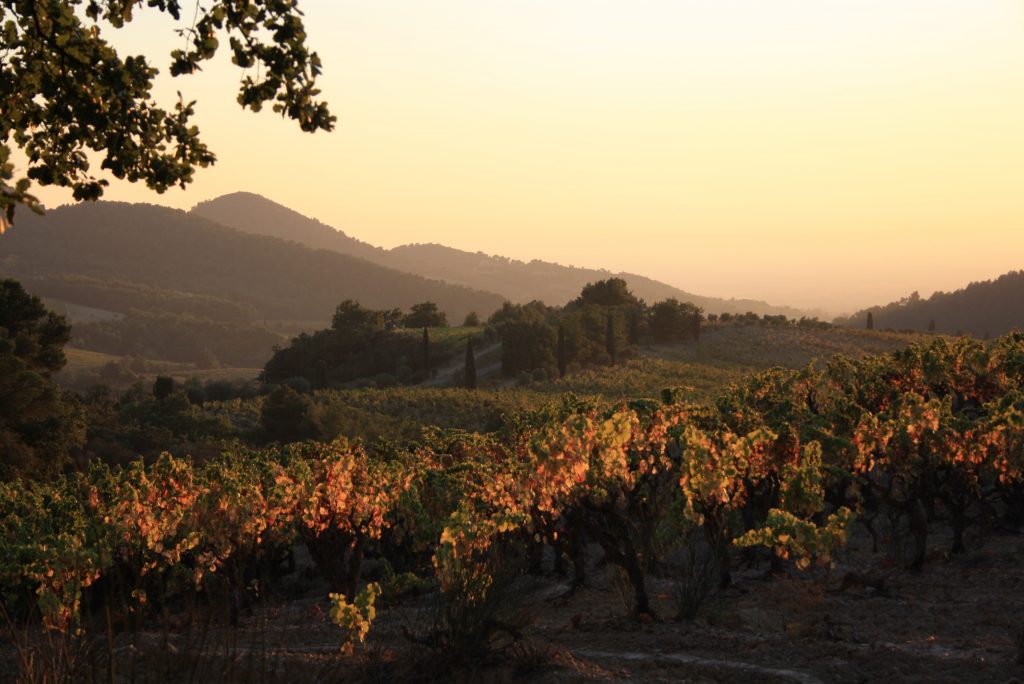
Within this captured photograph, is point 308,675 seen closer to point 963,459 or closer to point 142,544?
point 142,544

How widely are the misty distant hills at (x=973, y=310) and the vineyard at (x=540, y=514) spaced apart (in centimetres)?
12351

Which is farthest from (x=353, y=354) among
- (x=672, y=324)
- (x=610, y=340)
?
(x=672, y=324)

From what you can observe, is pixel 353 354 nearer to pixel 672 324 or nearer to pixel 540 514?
pixel 672 324

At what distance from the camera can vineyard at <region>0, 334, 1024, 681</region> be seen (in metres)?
11.4

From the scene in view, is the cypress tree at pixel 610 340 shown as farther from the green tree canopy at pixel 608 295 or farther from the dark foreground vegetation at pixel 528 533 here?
the dark foreground vegetation at pixel 528 533

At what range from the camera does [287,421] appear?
44750mm

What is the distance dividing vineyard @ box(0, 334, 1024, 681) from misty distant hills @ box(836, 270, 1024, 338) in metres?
124

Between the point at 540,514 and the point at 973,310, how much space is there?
14655cm

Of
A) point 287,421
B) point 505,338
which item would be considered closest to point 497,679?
point 287,421

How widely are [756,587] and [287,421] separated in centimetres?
3286

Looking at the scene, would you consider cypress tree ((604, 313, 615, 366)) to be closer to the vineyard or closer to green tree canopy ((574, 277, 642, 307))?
green tree canopy ((574, 277, 642, 307))

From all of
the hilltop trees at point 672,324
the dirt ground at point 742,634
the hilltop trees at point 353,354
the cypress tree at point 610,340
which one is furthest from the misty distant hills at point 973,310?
the dirt ground at point 742,634

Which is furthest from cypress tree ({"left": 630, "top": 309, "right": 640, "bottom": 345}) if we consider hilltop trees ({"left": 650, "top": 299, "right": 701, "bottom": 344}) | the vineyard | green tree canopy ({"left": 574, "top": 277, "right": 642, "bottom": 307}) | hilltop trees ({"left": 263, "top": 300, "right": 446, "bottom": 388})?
the vineyard

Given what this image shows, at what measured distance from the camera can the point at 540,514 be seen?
13.9 metres
